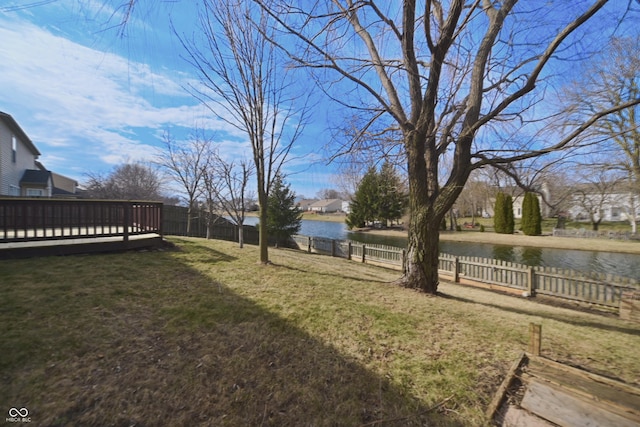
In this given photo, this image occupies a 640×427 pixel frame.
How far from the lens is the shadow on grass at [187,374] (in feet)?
6.15

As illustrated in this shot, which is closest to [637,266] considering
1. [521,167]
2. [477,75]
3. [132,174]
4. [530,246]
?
[530,246]

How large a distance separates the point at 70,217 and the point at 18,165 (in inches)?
657

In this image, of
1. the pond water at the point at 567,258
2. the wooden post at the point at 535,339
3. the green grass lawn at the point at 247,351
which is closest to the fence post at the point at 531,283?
the green grass lawn at the point at 247,351

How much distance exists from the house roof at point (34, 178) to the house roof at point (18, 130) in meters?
1.75

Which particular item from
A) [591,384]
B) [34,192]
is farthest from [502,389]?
[34,192]

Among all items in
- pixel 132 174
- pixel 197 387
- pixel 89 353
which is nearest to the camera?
pixel 197 387

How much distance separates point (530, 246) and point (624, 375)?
73.6 ft

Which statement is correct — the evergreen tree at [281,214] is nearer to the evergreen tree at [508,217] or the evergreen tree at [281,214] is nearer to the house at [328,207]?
the evergreen tree at [508,217]

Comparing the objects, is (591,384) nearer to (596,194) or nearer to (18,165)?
(18,165)

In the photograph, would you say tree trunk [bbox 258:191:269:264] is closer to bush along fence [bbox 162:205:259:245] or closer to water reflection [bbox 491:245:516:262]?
bush along fence [bbox 162:205:259:245]

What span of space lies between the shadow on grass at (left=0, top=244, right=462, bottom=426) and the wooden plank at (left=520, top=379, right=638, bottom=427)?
657 mm

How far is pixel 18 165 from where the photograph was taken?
50.3 ft

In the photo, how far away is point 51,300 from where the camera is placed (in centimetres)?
312

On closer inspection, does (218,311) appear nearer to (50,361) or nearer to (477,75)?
→ (50,361)
